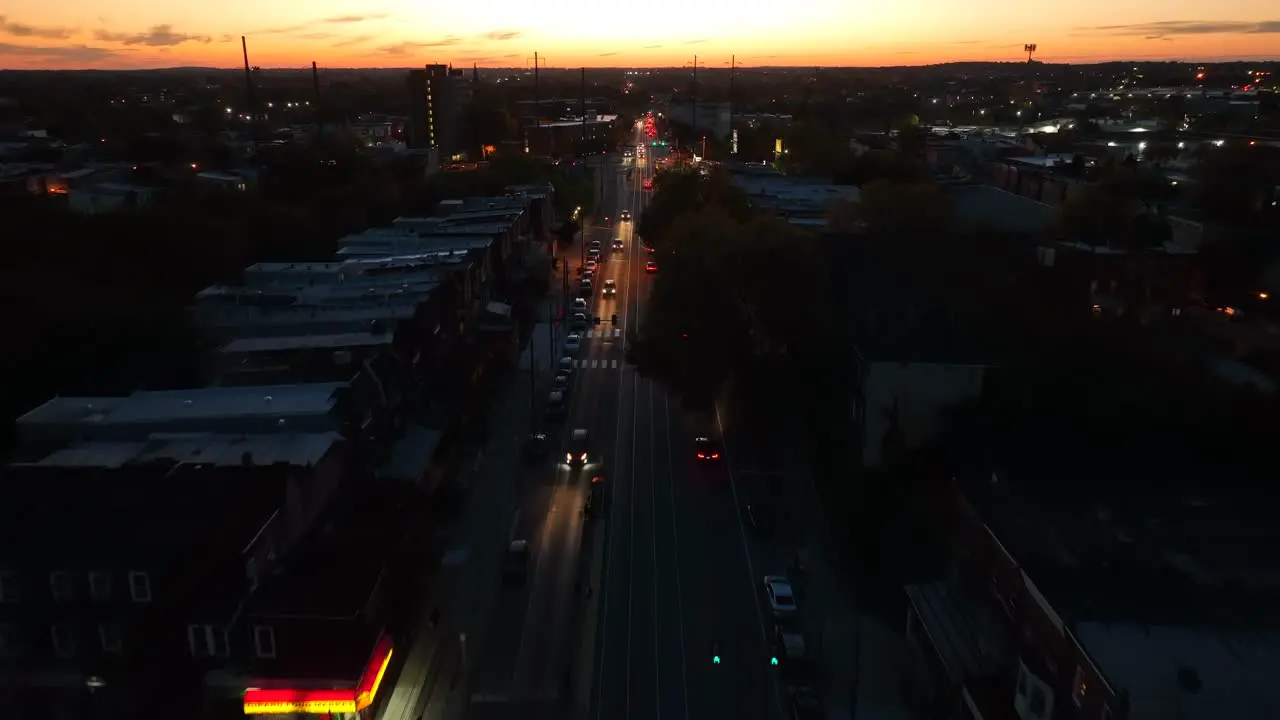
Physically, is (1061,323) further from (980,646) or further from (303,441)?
(303,441)

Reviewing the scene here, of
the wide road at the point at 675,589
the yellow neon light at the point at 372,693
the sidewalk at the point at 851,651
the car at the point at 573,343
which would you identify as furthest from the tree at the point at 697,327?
the yellow neon light at the point at 372,693

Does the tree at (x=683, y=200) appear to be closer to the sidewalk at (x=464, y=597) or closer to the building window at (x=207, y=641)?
the sidewalk at (x=464, y=597)

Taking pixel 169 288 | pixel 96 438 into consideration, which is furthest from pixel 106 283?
pixel 96 438

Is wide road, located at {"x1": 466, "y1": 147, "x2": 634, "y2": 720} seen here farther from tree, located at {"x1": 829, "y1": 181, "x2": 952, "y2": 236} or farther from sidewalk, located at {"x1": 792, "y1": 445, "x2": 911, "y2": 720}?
tree, located at {"x1": 829, "y1": 181, "x2": 952, "y2": 236}

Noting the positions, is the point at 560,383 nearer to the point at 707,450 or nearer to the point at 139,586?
the point at 707,450

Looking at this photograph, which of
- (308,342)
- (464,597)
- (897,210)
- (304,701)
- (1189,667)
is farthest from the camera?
(897,210)

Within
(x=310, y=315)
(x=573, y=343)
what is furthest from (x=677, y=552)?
(x=573, y=343)

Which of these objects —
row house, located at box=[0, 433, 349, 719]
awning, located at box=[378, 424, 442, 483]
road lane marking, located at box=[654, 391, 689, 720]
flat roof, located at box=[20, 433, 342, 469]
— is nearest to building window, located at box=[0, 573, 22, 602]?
row house, located at box=[0, 433, 349, 719]
